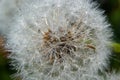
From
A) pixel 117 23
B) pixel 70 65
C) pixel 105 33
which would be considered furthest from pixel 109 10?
pixel 70 65

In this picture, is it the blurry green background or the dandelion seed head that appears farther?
the blurry green background

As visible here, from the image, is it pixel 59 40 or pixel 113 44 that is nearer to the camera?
pixel 59 40

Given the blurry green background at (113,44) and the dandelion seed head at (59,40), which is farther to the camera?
the blurry green background at (113,44)

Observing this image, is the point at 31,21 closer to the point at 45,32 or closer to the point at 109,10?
the point at 45,32
